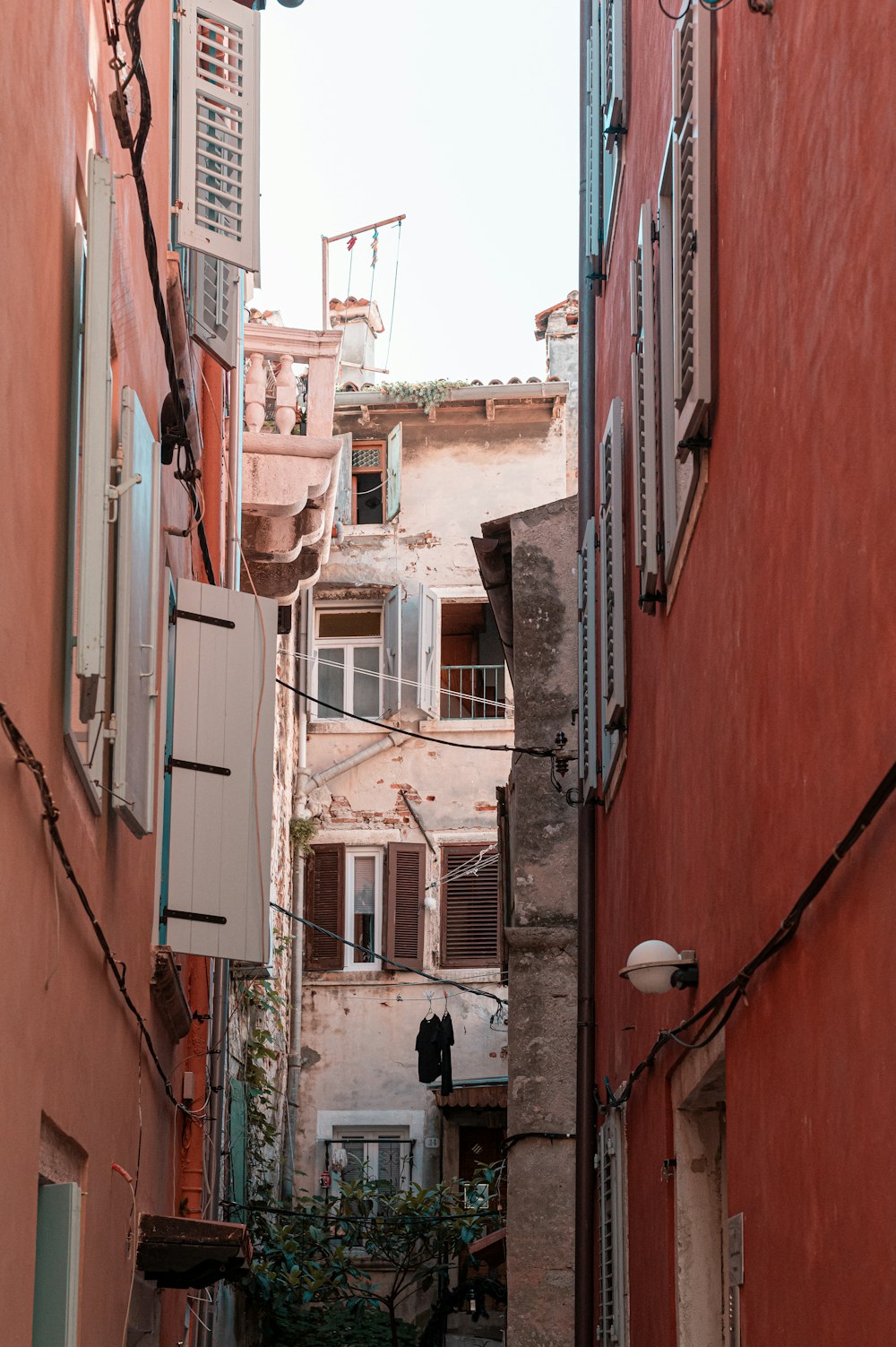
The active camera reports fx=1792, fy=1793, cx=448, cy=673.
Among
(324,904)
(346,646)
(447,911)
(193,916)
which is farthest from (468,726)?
(193,916)

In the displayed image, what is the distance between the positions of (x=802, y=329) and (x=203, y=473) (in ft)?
28.1

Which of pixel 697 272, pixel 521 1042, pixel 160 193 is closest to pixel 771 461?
pixel 697 272

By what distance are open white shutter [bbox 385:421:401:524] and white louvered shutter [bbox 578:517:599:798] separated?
13175 mm

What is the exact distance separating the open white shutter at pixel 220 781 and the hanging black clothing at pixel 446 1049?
1141 cm

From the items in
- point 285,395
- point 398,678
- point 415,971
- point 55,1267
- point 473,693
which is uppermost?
point 285,395

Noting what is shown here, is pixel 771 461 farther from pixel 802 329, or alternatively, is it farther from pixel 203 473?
pixel 203 473

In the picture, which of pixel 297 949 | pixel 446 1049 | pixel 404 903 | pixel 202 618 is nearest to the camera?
pixel 202 618

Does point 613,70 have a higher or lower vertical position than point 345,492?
lower

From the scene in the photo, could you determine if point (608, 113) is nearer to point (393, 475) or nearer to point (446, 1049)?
point (446, 1049)

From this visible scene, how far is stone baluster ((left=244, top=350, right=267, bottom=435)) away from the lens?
15.4 meters

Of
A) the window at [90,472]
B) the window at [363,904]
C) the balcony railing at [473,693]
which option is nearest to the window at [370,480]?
the balcony railing at [473,693]

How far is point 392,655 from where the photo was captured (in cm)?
2311

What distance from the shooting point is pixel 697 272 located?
5.29 m

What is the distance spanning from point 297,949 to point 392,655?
13.0 feet
